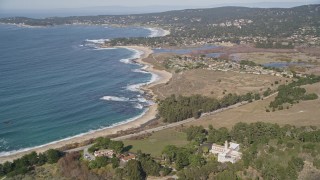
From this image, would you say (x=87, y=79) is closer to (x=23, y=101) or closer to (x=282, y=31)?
(x=23, y=101)

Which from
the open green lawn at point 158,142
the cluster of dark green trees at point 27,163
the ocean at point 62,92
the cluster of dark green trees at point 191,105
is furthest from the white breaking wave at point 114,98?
the cluster of dark green trees at point 27,163

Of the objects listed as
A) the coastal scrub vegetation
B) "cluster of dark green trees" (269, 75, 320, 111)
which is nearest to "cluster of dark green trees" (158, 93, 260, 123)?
"cluster of dark green trees" (269, 75, 320, 111)

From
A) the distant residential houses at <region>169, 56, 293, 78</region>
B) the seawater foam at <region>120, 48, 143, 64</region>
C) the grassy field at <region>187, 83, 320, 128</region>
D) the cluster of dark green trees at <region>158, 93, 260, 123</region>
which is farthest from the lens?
the seawater foam at <region>120, 48, 143, 64</region>

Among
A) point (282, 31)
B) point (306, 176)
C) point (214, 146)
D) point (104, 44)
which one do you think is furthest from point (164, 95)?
point (282, 31)

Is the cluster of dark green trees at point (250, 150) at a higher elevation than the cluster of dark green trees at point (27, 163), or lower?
higher

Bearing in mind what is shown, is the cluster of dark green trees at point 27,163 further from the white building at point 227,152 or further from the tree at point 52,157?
the white building at point 227,152

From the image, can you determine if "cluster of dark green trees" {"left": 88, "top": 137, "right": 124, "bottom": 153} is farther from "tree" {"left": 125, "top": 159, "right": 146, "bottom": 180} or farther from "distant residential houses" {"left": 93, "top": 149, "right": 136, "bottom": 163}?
"tree" {"left": 125, "top": 159, "right": 146, "bottom": 180}
